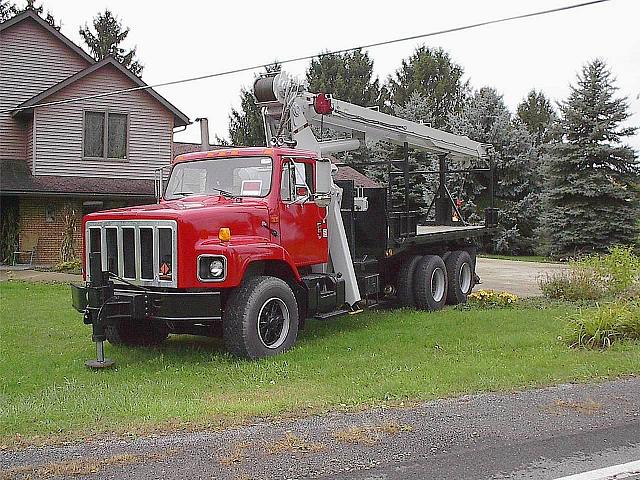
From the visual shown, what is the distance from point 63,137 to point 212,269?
1622 cm

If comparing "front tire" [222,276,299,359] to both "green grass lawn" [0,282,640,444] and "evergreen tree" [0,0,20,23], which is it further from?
"evergreen tree" [0,0,20,23]

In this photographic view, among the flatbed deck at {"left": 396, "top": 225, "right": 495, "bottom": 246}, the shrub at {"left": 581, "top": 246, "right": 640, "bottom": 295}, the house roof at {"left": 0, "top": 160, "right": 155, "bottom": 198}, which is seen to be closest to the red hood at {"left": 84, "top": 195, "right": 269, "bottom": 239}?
the flatbed deck at {"left": 396, "top": 225, "right": 495, "bottom": 246}

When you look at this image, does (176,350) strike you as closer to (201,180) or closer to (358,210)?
(201,180)

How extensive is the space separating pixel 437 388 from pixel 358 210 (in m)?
5.04

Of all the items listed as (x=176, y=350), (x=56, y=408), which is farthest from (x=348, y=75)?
(x=56, y=408)

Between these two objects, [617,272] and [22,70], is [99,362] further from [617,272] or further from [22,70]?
[22,70]

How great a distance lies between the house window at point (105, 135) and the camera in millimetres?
23922

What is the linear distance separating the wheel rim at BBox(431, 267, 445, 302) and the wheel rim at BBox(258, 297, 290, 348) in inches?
193

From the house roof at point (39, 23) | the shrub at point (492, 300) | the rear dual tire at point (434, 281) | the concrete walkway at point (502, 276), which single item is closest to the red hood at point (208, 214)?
the rear dual tire at point (434, 281)

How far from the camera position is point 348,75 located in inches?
2007

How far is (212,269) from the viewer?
346 inches

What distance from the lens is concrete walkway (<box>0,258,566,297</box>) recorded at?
56.9 feet

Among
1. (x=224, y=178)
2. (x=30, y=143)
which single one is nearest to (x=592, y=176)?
(x=30, y=143)

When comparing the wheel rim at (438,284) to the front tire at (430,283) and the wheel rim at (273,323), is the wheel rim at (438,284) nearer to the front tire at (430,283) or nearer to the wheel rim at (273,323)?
the front tire at (430,283)
